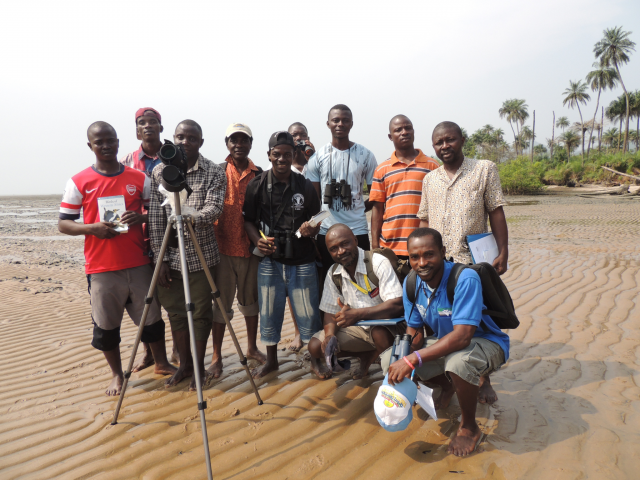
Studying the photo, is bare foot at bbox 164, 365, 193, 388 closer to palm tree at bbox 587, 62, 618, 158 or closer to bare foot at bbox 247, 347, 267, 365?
bare foot at bbox 247, 347, 267, 365

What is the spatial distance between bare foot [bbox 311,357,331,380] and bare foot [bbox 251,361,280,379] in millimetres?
362

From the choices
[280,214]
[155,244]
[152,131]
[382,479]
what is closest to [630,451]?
[382,479]

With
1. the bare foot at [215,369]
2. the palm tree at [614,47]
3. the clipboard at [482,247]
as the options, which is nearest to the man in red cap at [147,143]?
the bare foot at [215,369]

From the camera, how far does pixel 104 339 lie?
3.40 m

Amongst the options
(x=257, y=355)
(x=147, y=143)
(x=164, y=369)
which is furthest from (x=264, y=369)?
(x=147, y=143)

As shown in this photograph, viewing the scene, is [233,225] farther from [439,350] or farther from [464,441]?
[464,441]

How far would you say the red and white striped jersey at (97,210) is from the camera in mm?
3301

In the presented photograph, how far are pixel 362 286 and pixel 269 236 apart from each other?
920 mm

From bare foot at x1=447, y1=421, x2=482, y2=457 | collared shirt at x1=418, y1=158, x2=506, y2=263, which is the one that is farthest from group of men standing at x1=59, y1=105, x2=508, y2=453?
bare foot at x1=447, y1=421, x2=482, y2=457

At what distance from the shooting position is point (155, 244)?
133 inches

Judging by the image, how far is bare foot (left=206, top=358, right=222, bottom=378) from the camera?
365cm

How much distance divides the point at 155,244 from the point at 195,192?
1.79 ft

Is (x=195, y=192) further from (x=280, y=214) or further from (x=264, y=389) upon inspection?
(x=264, y=389)

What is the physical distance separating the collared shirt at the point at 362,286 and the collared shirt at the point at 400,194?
1.75 ft
